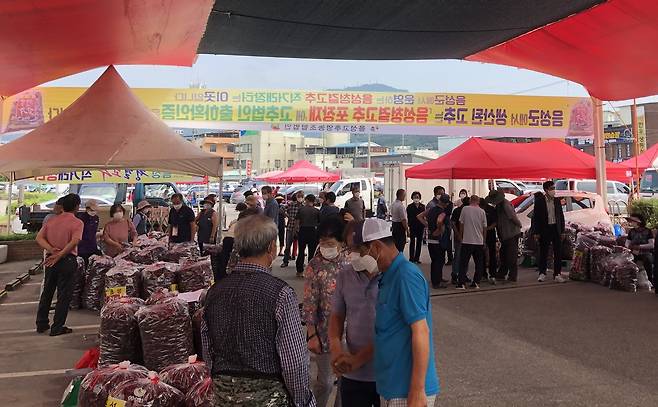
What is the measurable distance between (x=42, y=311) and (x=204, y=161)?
2902 millimetres

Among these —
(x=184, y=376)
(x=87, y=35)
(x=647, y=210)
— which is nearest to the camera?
(x=184, y=376)

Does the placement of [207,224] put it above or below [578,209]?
below

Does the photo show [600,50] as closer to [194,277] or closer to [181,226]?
[194,277]

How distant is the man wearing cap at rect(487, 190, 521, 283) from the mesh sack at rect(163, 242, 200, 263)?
5409 mm

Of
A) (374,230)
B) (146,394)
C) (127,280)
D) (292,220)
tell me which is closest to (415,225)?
(292,220)

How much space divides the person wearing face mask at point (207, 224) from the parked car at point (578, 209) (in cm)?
682

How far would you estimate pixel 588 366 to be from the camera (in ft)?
17.0

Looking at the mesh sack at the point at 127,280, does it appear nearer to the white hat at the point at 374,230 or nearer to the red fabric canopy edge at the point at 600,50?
the white hat at the point at 374,230

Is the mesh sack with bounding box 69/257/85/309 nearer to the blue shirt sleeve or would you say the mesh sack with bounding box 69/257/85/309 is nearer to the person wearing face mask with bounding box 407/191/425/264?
the blue shirt sleeve

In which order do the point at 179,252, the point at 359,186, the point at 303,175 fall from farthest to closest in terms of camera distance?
the point at 359,186 → the point at 303,175 → the point at 179,252

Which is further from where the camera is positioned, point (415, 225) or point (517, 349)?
point (415, 225)

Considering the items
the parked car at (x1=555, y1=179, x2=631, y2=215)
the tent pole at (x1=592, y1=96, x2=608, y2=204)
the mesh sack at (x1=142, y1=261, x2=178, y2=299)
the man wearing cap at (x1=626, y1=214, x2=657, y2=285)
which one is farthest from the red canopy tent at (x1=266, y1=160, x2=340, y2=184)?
the mesh sack at (x1=142, y1=261, x2=178, y2=299)

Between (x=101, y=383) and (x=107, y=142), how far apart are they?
16.4 feet

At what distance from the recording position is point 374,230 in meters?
2.62
